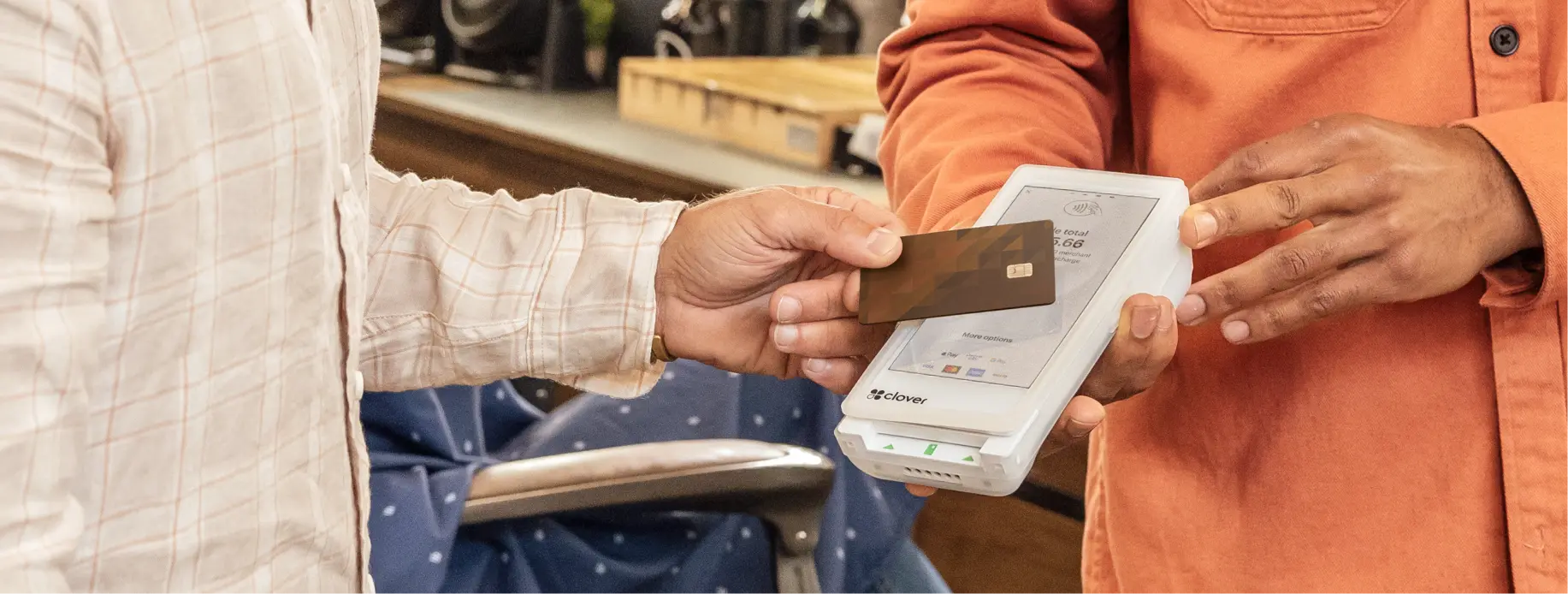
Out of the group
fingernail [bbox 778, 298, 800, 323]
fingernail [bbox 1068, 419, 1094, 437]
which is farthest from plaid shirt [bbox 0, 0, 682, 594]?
fingernail [bbox 1068, 419, 1094, 437]

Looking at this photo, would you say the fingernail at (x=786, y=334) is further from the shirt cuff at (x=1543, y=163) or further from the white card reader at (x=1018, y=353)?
the shirt cuff at (x=1543, y=163)

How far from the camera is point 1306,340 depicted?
72 cm

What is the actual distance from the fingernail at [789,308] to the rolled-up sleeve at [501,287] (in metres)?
0.08

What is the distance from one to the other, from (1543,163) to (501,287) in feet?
1.88

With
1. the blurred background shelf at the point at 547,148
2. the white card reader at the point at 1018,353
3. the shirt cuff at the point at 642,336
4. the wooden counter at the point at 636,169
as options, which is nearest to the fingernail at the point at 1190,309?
the white card reader at the point at 1018,353

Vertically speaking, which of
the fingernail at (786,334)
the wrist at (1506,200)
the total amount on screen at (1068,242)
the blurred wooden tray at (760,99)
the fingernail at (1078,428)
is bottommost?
the blurred wooden tray at (760,99)

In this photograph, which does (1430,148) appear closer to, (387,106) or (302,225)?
(302,225)

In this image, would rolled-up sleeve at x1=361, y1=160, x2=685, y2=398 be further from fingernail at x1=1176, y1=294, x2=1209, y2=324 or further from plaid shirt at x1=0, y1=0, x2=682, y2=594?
fingernail at x1=1176, y1=294, x2=1209, y2=324

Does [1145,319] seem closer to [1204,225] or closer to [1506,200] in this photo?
[1204,225]

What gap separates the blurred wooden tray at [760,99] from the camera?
1.83 m

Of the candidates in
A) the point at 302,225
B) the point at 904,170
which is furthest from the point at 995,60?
the point at 302,225

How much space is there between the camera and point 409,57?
2965 mm

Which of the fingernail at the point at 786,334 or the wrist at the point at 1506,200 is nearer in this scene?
the wrist at the point at 1506,200

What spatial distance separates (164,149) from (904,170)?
50 cm
